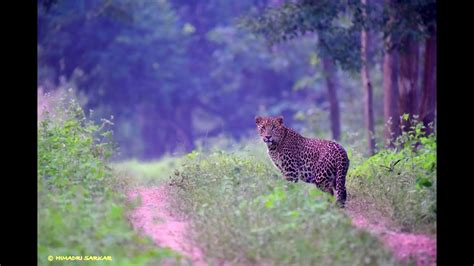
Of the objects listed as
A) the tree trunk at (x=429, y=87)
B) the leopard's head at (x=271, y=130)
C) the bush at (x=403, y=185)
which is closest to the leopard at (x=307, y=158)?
the leopard's head at (x=271, y=130)

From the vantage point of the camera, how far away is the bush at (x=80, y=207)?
29.4 ft

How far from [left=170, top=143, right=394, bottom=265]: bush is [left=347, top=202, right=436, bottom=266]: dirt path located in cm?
29

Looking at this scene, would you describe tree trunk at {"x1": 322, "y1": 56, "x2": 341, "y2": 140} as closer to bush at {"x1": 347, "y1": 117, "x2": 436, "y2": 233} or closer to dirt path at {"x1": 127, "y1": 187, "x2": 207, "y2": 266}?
bush at {"x1": 347, "y1": 117, "x2": 436, "y2": 233}

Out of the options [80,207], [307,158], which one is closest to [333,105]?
[307,158]

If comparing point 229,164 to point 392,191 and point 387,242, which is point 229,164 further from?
point 387,242

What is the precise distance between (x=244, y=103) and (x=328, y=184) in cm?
2837

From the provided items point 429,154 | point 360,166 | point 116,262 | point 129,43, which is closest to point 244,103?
point 129,43

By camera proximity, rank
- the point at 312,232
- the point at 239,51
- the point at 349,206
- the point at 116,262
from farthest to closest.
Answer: the point at 239,51
the point at 349,206
the point at 312,232
the point at 116,262

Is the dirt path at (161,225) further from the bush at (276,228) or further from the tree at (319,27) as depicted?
the tree at (319,27)

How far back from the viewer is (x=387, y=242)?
9.64m

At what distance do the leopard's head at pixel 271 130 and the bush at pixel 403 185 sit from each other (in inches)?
55.2

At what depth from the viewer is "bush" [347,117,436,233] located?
1046cm
